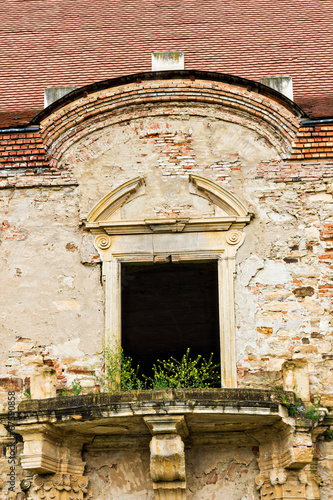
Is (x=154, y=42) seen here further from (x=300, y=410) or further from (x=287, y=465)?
(x=287, y=465)

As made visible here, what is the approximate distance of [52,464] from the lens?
8375 mm

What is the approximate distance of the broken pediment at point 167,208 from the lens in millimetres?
9406

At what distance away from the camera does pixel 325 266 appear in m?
9.24

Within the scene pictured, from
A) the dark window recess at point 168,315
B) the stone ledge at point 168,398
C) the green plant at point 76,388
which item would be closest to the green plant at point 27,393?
the green plant at point 76,388

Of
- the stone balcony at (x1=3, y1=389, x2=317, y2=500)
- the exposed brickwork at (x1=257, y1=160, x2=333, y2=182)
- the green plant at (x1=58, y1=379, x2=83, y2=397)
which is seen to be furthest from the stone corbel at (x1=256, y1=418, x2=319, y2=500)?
the exposed brickwork at (x1=257, y1=160, x2=333, y2=182)

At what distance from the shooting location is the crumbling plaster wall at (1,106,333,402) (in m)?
9.06

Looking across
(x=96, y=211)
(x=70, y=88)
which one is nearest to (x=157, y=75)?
(x=70, y=88)

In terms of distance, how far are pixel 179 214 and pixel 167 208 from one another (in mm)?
160

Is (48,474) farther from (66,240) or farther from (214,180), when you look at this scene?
(214,180)

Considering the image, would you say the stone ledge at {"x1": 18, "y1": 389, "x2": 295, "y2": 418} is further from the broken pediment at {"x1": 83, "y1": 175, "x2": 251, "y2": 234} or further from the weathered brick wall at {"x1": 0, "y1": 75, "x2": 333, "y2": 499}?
the broken pediment at {"x1": 83, "y1": 175, "x2": 251, "y2": 234}

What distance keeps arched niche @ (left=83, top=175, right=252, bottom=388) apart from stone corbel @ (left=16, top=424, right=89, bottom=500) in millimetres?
1592

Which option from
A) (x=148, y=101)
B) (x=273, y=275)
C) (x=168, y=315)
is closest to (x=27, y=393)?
(x=273, y=275)

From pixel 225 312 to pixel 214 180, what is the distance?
160cm

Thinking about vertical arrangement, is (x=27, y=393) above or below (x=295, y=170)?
below
